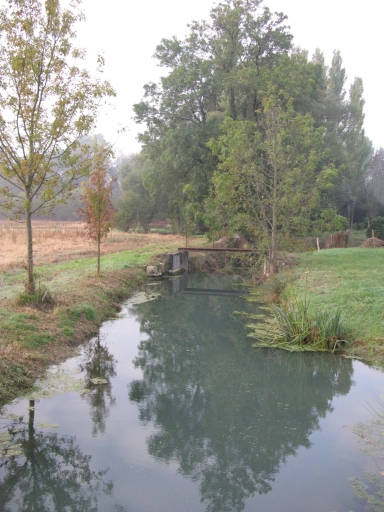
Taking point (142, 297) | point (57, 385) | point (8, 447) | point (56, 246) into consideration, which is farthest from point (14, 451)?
point (56, 246)

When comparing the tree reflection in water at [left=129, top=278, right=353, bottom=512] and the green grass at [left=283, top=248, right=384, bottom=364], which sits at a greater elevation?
the green grass at [left=283, top=248, right=384, bottom=364]

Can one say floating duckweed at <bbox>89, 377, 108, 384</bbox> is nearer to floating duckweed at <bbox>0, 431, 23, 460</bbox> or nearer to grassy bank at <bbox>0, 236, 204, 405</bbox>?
grassy bank at <bbox>0, 236, 204, 405</bbox>

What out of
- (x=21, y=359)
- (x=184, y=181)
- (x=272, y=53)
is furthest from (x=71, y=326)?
(x=272, y=53)

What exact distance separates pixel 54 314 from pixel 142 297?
5.59m

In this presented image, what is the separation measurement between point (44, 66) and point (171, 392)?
22.6ft

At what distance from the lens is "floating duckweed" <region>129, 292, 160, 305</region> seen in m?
14.4

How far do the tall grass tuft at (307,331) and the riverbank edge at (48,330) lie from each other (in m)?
3.88

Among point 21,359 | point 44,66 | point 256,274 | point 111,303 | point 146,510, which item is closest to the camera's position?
point 146,510

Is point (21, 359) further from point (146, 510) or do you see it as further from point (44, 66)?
point (44, 66)

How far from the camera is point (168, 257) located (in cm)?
2064

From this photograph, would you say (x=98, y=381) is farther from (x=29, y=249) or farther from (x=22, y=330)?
(x=29, y=249)

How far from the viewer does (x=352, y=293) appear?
38.1 feet

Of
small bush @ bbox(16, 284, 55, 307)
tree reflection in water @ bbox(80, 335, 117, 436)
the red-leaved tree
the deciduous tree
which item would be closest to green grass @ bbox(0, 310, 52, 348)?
small bush @ bbox(16, 284, 55, 307)

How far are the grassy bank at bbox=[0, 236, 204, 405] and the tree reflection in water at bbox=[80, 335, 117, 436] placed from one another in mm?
345
